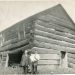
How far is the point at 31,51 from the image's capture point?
543 inches

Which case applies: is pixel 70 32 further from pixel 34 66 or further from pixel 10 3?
pixel 34 66

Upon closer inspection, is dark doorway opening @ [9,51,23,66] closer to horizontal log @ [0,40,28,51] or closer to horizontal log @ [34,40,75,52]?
horizontal log @ [0,40,28,51]

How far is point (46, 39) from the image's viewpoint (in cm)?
1514

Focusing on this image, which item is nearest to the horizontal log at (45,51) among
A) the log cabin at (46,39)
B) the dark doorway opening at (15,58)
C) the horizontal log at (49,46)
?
the log cabin at (46,39)

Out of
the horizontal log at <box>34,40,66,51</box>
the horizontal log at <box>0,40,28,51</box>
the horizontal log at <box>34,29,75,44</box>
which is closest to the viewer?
the horizontal log at <box>34,40,66,51</box>

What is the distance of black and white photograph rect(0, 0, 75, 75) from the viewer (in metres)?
14.5

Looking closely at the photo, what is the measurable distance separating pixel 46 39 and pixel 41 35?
524 mm

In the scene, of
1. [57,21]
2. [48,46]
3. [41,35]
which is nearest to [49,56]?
[48,46]

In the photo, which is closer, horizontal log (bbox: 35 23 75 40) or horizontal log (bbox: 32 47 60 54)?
horizontal log (bbox: 32 47 60 54)

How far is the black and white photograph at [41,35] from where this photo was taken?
Result: 14500 mm

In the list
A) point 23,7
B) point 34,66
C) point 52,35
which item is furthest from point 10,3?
point 34,66

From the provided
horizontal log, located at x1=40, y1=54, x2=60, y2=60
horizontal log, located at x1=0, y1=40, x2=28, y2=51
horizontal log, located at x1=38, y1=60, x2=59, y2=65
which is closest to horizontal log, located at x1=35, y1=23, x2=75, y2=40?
horizontal log, located at x1=0, y1=40, x2=28, y2=51

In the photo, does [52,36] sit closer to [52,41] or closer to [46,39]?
[52,41]

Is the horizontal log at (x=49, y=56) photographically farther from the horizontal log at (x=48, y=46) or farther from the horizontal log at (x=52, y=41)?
the horizontal log at (x=52, y=41)
